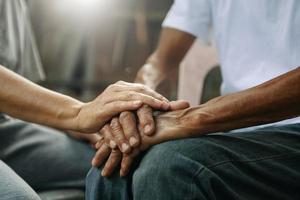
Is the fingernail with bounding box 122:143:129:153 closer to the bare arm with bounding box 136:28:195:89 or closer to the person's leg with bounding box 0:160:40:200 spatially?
the person's leg with bounding box 0:160:40:200

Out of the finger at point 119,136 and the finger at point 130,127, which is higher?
the finger at point 130,127

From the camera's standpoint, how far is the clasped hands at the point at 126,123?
1042mm

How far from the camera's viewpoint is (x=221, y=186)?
898mm

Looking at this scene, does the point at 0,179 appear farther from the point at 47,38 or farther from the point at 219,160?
the point at 47,38

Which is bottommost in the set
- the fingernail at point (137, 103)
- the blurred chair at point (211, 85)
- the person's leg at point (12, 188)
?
the person's leg at point (12, 188)

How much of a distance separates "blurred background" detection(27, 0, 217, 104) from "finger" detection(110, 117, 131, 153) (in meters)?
3.15

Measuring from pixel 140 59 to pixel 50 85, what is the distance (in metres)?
0.85

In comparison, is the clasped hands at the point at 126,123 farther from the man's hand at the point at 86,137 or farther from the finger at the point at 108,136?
the man's hand at the point at 86,137

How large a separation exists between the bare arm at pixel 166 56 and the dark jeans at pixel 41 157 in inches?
11.7

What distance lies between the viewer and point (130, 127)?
1074mm

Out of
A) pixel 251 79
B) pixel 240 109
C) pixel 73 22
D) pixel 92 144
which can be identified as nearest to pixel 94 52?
pixel 73 22

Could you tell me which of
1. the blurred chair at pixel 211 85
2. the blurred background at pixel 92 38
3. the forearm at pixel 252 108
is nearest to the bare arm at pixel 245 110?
the forearm at pixel 252 108

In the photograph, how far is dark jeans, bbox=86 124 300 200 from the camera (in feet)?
2.90

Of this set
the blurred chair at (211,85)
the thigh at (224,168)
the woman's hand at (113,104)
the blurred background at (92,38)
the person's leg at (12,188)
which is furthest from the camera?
the blurred background at (92,38)
